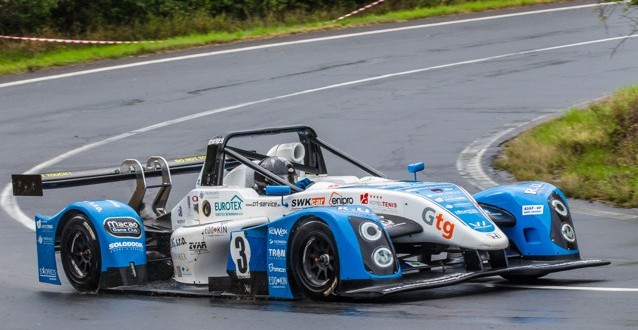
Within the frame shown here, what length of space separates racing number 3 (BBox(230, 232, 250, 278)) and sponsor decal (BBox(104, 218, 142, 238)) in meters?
1.56

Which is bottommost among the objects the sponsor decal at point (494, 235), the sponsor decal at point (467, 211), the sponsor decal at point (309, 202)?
the sponsor decal at point (494, 235)

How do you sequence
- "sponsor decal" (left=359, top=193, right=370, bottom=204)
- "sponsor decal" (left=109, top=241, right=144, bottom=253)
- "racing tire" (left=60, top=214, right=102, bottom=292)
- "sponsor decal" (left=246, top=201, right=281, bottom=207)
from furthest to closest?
1. "racing tire" (left=60, top=214, right=102, bottom=292)
2. "sponsor decal" (left=109, top=241, right=144, bottom=253)
3. "sponsor decal" (left=246, top=201, right=281, bottom=207)
4. "sponsor decal" (left=359, top=193, right=370, bottom=204)

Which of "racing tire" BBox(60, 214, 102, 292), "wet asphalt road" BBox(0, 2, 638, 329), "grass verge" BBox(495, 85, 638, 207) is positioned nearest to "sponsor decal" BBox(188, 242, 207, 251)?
"wet asphalt road" BBox(0, 2, 638, 329)

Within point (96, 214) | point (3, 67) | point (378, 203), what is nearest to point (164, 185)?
point (96, 214)

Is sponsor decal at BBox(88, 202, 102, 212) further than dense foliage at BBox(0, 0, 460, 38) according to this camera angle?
No

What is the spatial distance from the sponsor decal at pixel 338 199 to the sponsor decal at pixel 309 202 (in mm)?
70

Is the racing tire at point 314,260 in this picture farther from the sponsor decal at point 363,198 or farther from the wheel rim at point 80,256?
the wheel rim at point 80,256

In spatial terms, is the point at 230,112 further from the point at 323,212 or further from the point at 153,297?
the point at 323,212

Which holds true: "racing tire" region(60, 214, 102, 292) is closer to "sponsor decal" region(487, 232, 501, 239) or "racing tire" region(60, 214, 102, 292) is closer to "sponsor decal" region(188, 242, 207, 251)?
"sponsor decal" region(188, 242, 207, 251)

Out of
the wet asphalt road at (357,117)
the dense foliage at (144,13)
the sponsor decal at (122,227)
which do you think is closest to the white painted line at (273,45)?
the wet asphalt road at (357,117)

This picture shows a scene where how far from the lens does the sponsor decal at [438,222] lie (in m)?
9.83

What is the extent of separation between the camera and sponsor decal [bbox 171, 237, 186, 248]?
11.4 metres

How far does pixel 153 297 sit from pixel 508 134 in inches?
386

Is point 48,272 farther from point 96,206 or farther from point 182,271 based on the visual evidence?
point 182,271
